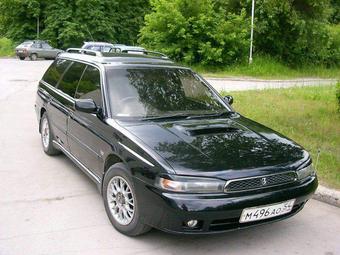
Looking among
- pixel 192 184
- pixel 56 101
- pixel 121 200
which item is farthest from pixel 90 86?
pixel 192 184

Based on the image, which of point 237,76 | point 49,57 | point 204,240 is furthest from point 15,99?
point 49,57

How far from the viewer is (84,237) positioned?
428 centimetres

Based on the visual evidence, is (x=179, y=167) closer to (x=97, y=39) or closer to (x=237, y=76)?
(x=237, y=76)

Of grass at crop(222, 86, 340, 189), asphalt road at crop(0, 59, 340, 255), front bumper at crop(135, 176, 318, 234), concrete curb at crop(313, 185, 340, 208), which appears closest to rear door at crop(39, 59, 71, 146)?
asphalt road at crop(0, 59, 340, 255)

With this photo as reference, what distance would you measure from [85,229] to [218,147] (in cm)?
151

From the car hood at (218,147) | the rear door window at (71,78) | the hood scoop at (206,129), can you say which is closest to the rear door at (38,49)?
the rear door window at (71,78)

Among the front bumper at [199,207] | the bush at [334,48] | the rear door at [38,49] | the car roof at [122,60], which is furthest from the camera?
the rear door at [38,49]

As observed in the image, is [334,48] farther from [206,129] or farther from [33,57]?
[206,129]

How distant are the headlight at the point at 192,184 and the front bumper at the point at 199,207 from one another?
48mm

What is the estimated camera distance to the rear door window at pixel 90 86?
17.1 ft

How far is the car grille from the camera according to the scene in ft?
12.5

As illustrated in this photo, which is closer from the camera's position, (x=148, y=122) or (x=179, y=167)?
(x=179, y=167)

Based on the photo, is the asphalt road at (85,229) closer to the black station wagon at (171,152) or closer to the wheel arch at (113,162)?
the black station wagon at (171,152)

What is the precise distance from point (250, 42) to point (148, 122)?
2218 cm
